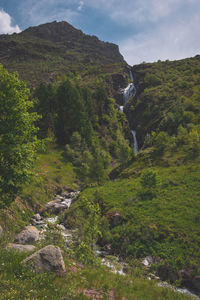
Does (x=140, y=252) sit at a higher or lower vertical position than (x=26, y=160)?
lower

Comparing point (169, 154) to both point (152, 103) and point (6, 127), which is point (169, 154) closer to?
point (6, 127)

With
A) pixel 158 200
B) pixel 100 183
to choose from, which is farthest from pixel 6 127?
pixel 100 183

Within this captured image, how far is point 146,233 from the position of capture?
24984 millimetres

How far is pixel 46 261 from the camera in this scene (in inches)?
379

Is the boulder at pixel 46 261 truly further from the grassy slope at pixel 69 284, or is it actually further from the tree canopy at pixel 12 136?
the tree canopy at pixel 12 136

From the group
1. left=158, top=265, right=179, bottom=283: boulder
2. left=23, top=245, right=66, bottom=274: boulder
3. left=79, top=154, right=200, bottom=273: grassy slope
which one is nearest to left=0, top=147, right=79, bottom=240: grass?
left=23, top=245, right=66, bottom=274: boulder

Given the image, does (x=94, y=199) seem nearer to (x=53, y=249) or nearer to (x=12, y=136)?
(x=12, y=136)

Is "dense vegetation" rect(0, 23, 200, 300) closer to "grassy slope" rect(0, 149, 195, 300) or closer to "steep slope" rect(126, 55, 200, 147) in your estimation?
"grassy slope" rect(0, 149, 195, 300)

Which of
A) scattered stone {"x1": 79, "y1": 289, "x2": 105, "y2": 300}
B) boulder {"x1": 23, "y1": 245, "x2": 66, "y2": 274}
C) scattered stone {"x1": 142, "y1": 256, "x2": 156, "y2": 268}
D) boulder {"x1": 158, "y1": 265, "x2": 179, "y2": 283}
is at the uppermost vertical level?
boulder {"x1": 23, "y1": 245, "x2": 66, "y2": 274}

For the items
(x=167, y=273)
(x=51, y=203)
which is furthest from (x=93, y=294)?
(x=51, y=203)

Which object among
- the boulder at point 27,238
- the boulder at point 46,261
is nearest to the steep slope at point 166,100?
the boulder at point 27,238

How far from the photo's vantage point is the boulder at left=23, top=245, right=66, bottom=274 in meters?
9.32

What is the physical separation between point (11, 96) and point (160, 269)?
22.6m

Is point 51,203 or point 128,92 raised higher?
point 128,92
